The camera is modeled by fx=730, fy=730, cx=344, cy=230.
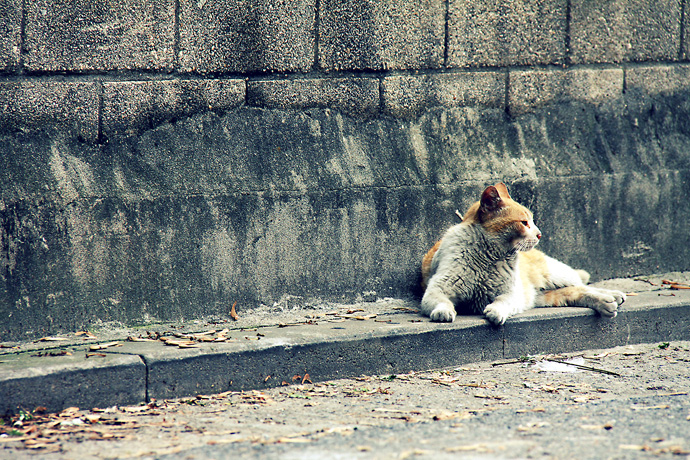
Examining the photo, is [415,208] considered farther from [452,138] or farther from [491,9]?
→ [491,9]

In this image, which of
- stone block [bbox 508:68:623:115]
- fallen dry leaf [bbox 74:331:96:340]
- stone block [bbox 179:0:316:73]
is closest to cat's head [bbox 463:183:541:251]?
stone block [bbox 508:68:623:115]

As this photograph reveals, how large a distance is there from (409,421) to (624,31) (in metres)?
4.52

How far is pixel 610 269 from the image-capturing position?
6559 mm

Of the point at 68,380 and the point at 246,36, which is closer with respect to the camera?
the point at 68,380

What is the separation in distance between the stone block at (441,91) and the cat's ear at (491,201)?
2.97 ft

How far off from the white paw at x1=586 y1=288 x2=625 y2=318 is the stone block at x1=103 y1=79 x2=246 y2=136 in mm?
2990

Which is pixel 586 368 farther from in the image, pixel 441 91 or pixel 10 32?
pixel 10 32

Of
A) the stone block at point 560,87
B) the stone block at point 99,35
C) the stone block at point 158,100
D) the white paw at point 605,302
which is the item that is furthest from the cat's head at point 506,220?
the stone block at point 99,35

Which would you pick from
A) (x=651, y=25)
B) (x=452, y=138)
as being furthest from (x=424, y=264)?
(x=651, y=25)

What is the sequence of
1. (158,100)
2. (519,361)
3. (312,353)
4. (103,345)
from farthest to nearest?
1. (519,361)
2. (158,100)
3. (312,353)
4. (103,345)

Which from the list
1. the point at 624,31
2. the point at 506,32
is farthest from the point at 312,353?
the point at 624,31

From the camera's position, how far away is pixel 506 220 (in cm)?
532

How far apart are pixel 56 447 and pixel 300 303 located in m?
2.31

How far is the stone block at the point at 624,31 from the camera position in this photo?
636cm
